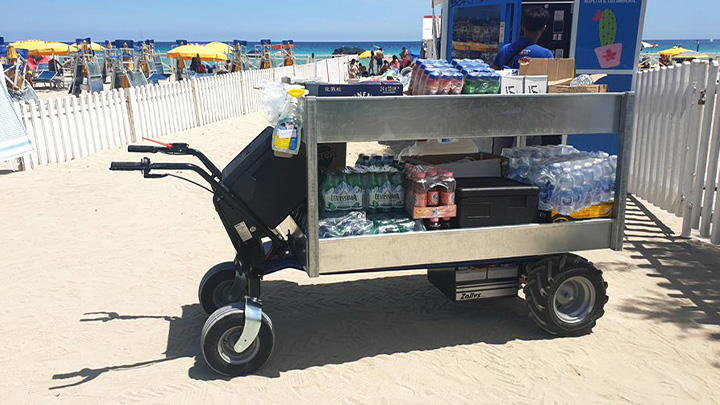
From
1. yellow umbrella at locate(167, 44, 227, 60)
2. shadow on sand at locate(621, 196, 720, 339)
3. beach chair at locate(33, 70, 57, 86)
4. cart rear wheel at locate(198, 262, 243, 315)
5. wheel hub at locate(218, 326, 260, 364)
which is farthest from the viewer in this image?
yellow umbrella at locate(167, 44, 227, 60)

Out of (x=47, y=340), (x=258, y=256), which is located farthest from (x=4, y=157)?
(x=258, y=256)

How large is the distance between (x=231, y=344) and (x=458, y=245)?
154 centimetres

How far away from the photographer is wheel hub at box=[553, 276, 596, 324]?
4.16 meters

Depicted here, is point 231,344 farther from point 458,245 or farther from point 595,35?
point 595,35

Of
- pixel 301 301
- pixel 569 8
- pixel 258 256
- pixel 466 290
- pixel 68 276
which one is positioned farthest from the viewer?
pixel 569 8

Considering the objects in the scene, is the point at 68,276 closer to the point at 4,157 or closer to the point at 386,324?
the point at 4,157

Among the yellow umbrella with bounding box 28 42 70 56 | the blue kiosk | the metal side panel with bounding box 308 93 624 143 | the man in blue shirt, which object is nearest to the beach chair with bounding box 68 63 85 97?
the yellow umbrella with bounding box 28 42 70 56

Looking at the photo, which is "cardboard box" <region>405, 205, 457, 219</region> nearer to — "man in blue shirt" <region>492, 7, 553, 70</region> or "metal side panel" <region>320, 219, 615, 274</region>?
"metal side panel" <region>320, 219, 615, 274</region>

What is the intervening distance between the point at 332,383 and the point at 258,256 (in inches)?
36.6

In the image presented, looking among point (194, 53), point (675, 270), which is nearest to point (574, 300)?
point (675, 270)

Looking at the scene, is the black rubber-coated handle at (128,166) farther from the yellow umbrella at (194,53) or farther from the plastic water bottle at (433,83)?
the yellow umbrella at (194,53)

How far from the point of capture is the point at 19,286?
5.12m

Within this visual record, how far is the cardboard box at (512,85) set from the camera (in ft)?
12.6

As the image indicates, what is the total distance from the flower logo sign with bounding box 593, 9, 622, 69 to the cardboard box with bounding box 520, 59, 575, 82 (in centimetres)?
377
